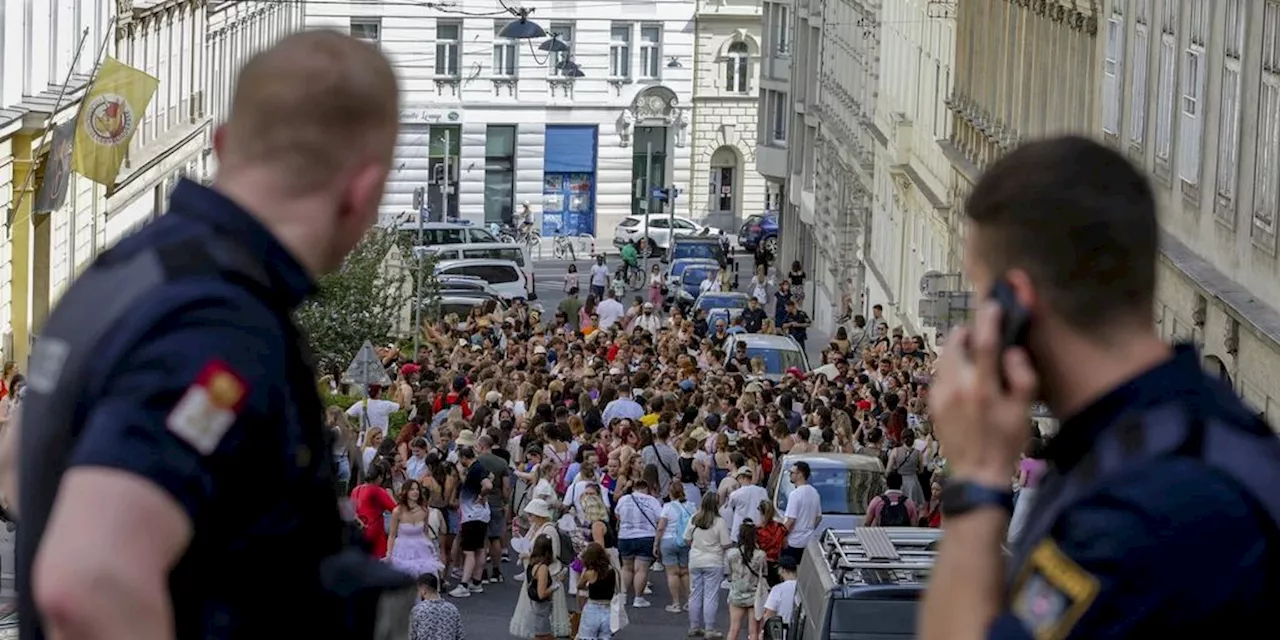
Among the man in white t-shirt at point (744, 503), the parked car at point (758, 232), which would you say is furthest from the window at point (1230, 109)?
the parked car at point (758, 232)

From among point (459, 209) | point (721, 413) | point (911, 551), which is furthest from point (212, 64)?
point (911, 551)

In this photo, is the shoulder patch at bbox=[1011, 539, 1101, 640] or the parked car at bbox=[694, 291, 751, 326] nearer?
the shoulder patch at bbox=[1011, 539, 1101, 640]

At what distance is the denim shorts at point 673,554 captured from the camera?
2359cm

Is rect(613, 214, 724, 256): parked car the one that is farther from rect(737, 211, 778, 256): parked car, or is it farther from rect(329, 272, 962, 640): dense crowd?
rect(329, 272, 962, 640): dense crowd

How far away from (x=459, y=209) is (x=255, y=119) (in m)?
80.5

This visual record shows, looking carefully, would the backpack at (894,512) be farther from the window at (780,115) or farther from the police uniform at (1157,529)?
the window at (780,115)

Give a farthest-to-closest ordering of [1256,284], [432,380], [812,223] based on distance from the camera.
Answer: [812,223], [432,380], [1256,284]

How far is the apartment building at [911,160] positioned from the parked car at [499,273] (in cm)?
779

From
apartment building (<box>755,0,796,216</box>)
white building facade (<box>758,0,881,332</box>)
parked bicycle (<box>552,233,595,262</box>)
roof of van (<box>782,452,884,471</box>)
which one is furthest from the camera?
parked bicycle (<box>552,233,595,262</box>)

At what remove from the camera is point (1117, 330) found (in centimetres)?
361

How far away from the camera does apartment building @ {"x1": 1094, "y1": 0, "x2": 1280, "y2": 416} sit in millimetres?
23016

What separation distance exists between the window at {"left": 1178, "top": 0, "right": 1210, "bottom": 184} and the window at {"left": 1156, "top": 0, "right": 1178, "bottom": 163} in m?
0.60

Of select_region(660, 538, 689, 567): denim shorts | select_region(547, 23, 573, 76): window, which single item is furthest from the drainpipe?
select_region(660, 538, 689, 567): denim shorts

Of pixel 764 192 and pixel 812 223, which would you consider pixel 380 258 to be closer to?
pixel 812 223
